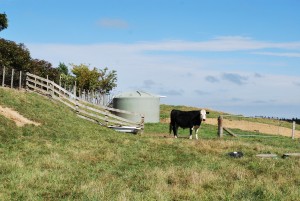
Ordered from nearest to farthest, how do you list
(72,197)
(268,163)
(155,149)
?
(72,197) → (268,163) → (155,149)

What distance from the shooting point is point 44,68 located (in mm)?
58875

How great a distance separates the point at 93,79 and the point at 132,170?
59.3 metres

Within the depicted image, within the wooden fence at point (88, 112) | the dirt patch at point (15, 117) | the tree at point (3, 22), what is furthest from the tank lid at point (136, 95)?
the dirt patch at point (15, 117)

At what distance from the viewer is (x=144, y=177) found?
12094 mm

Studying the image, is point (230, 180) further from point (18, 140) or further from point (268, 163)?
point (18, 140)

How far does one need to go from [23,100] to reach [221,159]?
16983 millimetres

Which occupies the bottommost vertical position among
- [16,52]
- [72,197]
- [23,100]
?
[72,197]

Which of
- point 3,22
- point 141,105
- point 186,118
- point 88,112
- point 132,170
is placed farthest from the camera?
point 3,22

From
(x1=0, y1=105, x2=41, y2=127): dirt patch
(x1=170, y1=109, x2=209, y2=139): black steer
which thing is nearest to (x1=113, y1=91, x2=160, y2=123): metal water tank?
(x1=170, y1=109, x2=209, y2=139): black steer

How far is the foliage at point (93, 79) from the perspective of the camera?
7156 cm

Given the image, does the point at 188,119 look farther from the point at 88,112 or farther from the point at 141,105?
the point at 141,105

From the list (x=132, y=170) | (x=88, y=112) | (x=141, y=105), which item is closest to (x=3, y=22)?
(x=141, y=105)

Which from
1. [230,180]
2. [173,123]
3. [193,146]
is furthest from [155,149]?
[173,123]

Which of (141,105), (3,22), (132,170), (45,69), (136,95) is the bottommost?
(132,170)
